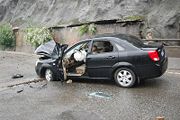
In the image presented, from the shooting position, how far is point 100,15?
888 inches

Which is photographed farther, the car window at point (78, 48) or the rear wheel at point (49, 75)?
the rear wheel at point (49, 75)

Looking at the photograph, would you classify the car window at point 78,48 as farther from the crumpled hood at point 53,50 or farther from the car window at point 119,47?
the car window at point 119,47

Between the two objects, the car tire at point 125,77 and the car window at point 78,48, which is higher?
the car window at point 78,48

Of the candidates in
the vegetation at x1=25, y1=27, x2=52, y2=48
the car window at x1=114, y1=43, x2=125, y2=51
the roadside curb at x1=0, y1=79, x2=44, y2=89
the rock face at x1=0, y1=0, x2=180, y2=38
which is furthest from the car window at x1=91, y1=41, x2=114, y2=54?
the vegetation at x1=25, y1=27, x2=52, y2=48

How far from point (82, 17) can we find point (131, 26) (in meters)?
4.83

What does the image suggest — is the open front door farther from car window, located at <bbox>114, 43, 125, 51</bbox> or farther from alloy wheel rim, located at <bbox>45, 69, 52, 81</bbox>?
alloy wheel rim, located at <bbox>45, 69, 52, 81</bbox>

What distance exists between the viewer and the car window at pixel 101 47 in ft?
38.8

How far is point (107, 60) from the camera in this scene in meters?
11.7

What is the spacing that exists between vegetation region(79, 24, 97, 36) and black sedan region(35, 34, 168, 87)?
779 cm

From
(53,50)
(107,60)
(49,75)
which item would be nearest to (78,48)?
(53,50)

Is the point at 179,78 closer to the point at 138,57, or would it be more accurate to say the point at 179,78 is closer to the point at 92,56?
the point at 138,57

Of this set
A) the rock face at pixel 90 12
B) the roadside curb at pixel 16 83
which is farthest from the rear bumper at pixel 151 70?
the rock face at pixel 90 12

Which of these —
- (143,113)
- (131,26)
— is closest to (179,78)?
(143,113)

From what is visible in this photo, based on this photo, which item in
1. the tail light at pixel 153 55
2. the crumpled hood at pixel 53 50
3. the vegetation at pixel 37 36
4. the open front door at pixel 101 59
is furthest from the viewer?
the vegetation at pixel 37 36
